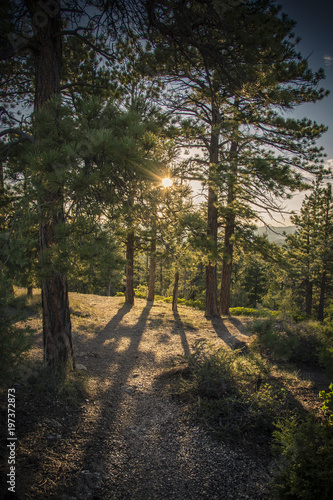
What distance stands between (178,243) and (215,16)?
3.54m

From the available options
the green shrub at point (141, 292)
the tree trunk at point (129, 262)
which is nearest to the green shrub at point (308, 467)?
the tree trunk at point (129, 262)

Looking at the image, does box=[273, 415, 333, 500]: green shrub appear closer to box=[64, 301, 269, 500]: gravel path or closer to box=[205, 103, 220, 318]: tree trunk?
box=[64, 301, 269, 500]: gravel path

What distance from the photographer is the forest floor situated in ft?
7.45

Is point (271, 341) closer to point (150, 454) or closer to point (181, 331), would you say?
point (181, 331)

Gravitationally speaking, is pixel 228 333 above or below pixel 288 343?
below

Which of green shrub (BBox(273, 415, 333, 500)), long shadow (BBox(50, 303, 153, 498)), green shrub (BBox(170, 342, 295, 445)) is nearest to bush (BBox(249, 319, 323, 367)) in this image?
green shrub (BBox(170, 342, 295, 445))

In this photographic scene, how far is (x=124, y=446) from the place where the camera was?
2969 mm

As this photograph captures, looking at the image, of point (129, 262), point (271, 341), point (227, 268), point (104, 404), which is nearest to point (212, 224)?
Answer: point (227, 268)

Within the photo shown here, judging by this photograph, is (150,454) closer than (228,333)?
Yes

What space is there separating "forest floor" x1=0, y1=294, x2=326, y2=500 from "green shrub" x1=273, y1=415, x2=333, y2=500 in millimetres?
405

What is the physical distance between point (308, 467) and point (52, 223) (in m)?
3.85

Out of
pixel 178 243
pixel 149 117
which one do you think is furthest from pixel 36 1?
pixel 178 243

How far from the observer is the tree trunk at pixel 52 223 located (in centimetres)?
382

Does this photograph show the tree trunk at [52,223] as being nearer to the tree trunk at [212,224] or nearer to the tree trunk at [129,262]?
the tree trunk at [212,224]
